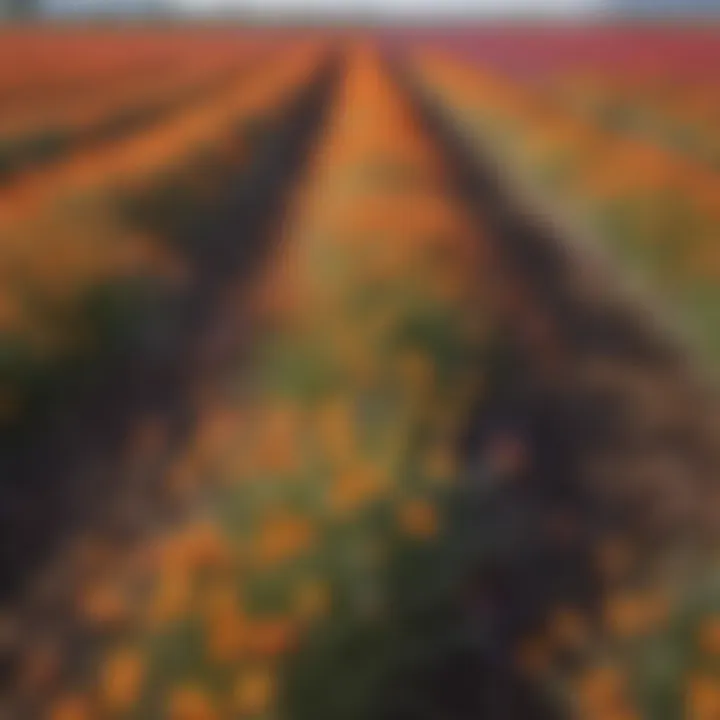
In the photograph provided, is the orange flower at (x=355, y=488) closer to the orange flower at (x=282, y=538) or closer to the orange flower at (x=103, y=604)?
the orange flower at (x=282, y=538)

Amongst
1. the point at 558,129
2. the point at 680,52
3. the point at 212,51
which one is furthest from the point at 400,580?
the point at 212,51

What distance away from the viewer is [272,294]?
498 inches

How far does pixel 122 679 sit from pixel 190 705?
1.76 ft

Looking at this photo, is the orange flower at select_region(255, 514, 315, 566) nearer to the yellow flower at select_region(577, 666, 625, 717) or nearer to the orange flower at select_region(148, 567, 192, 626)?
the orange flower at select_region(148, 567, 192, 626)

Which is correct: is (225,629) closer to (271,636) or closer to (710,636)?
(271,636)

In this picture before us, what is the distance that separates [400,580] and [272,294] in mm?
6384

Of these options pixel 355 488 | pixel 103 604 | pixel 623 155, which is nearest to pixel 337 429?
pixel 355 488

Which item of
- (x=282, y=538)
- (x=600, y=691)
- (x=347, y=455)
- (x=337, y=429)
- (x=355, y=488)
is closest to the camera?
(x=600, y=691)

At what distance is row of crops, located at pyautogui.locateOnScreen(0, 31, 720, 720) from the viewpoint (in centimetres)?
625

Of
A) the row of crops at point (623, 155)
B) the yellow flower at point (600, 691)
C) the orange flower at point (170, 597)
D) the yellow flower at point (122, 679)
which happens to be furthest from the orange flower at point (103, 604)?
the row of crops at point (623, 155)

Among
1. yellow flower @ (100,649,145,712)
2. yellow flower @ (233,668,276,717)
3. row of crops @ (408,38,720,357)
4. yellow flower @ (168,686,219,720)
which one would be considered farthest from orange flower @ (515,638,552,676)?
row of crops @ (408,38,720,357)

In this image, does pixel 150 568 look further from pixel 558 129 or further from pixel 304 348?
pixel 558 129

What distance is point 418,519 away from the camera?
7594mm

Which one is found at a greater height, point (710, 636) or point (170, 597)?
point (710, 636)
